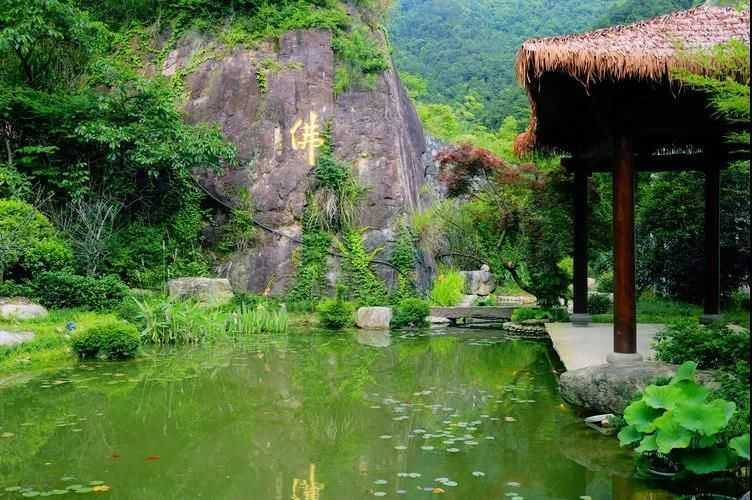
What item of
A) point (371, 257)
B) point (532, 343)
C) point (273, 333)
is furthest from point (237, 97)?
point (532, 343)

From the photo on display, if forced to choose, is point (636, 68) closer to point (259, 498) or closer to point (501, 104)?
point (259, 498)

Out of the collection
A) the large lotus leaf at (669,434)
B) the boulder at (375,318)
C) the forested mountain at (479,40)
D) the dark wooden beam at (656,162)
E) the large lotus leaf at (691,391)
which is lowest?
the boulder at (375,318)

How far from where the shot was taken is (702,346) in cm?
546

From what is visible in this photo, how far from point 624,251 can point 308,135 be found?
1012 cm

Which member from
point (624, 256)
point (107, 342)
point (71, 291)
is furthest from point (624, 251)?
point (71, 291)

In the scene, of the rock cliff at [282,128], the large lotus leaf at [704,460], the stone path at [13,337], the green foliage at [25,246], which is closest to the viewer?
the large lotus leaf at [704,460]

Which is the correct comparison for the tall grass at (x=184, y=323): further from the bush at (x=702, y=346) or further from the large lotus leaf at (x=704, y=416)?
the large lotus leaf at (x=704, y=416)

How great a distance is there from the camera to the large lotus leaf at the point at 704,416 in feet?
12.2

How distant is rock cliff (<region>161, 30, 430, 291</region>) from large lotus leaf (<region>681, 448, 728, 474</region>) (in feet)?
35.8

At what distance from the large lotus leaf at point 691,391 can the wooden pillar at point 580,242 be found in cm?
629

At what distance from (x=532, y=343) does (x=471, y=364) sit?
2.30m

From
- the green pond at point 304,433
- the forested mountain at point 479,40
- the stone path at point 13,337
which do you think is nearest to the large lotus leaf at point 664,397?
the green pond at point 304,433

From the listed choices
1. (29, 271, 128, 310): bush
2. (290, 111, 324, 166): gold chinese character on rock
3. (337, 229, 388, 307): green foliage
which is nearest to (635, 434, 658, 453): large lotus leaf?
Result: (29, 271, 128, 310): bush

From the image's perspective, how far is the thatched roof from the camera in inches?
220
